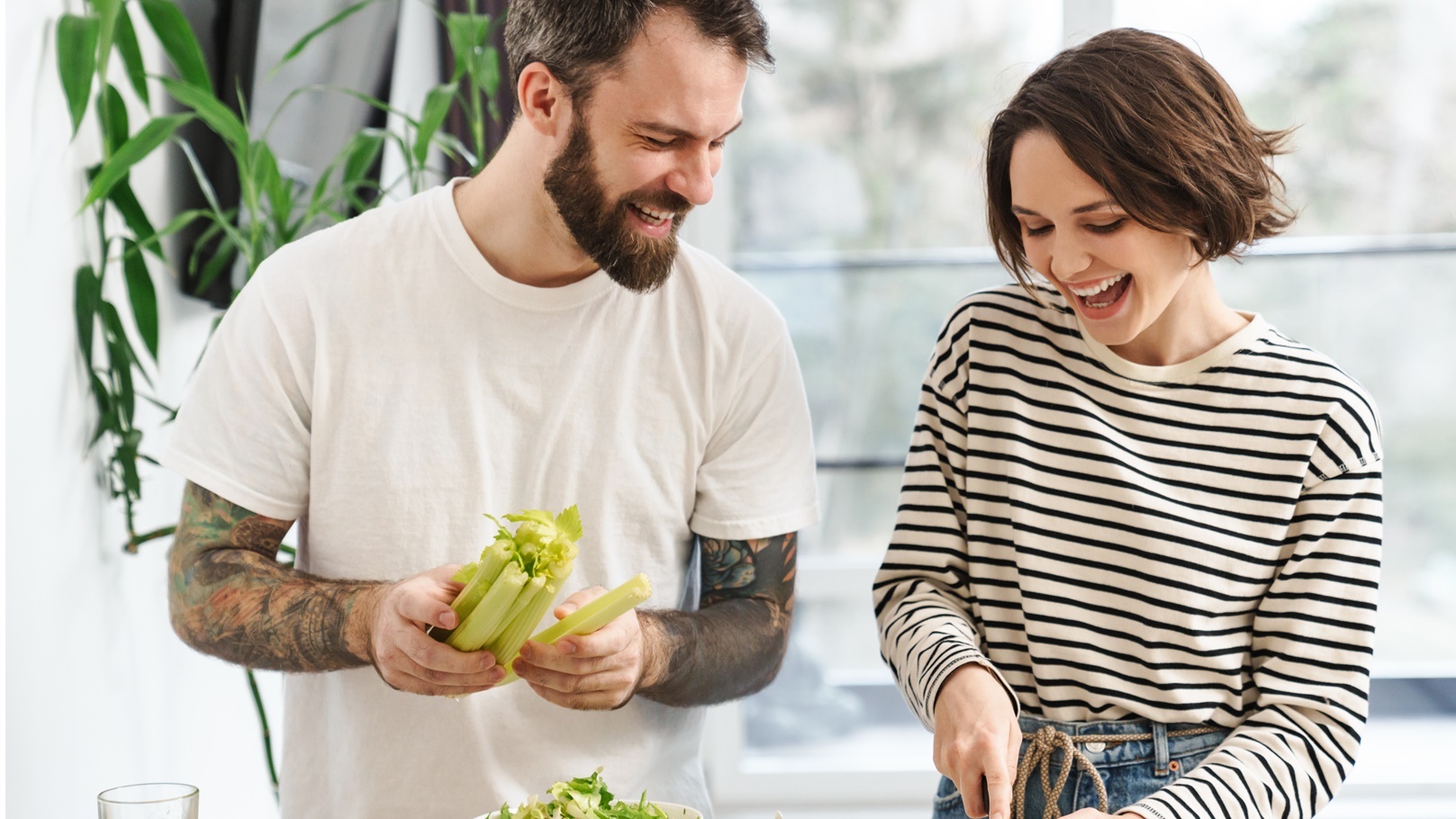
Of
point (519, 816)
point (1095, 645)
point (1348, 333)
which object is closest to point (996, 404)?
point (1095, 645)

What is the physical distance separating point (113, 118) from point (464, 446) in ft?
2.83

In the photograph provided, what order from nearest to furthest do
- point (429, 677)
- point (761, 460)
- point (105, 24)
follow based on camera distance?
point (429, 677) < point (761, 460) < point (105, 24)

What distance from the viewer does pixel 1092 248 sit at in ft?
3.98

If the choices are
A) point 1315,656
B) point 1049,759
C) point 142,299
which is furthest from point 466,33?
point 1315,656

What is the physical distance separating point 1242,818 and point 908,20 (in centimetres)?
217

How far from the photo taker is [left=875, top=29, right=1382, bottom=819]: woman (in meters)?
1.19

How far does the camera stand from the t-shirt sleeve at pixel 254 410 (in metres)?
1.31

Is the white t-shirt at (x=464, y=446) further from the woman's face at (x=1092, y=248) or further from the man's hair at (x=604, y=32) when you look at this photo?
the woman's face at (x=1092, y=248)

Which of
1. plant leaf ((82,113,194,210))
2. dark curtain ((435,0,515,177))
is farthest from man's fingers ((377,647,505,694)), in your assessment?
dark curtain ((435,0,515,177))

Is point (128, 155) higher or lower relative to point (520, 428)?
higher

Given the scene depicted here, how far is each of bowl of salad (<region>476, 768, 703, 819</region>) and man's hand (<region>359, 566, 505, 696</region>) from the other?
118 mm

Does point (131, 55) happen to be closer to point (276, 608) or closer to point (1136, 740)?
point (276, 608)

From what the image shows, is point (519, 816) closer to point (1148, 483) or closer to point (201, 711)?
point (1148, 483)

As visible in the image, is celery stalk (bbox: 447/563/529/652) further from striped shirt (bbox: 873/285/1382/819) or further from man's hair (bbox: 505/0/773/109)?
man's hair (bbox: 505/0/773/109)
